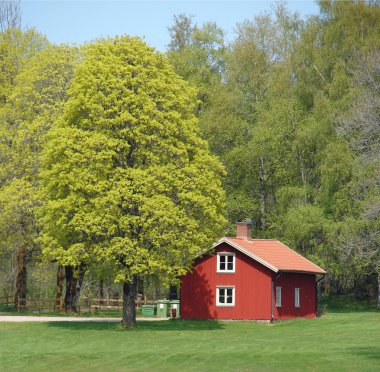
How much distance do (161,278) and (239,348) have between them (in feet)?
35.6

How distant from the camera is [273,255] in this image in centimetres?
5447

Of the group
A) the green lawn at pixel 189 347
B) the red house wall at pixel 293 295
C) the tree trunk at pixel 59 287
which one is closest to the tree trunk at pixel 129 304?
the green lawn at pixel 189 347

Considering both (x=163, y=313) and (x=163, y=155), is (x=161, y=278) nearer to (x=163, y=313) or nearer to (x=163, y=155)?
(x=163, y=155)

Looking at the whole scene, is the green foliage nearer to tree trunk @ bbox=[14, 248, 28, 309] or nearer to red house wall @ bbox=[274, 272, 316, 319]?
red house wall @ bbox=[274, 272, 316, 319]

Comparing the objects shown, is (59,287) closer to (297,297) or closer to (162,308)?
(162,308)

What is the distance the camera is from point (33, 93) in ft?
182

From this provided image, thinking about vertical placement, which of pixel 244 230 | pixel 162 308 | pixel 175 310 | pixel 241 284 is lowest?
pixel 175 310

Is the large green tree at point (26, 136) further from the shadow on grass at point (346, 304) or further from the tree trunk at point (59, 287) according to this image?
the shadow on grass at point (346, 304)

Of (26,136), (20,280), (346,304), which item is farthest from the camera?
(346,304)

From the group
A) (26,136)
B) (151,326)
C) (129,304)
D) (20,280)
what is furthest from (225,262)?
(20,280)

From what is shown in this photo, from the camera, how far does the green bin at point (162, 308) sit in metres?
57.5

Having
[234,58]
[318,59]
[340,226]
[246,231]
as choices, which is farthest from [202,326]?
[234,58]

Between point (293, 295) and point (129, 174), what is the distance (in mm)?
18113

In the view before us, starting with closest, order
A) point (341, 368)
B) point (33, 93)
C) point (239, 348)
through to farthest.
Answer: point (341, 368)
point (239, 348)
point (33, 93)
